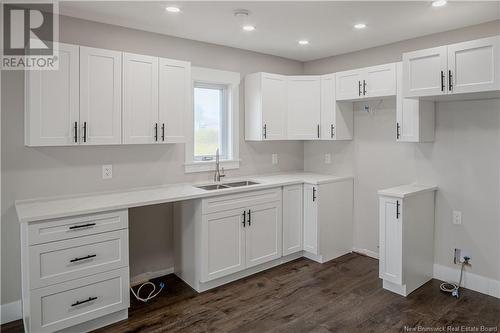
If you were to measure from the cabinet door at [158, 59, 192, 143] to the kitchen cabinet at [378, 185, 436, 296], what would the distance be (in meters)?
2.05

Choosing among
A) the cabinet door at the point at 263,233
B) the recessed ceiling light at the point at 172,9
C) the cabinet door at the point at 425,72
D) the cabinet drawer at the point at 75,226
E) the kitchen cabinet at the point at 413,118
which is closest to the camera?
the cabinet drawer at the point at 75,226

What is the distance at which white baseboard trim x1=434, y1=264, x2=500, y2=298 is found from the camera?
3.22 metres

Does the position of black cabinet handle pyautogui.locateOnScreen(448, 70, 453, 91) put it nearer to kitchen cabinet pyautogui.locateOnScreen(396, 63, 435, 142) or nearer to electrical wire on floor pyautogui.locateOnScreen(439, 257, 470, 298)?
kitchen cabinet pyautogui.locateOnScreen(396, 63, 435, 142)

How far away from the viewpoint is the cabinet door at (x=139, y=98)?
9.89ft

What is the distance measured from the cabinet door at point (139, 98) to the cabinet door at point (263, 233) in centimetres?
128

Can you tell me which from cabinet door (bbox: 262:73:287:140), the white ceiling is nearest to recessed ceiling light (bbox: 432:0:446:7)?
the white ceiling

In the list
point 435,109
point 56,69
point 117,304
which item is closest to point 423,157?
point 435,109

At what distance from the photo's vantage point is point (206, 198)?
3184 mm

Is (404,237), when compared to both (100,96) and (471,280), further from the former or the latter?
(100,96)

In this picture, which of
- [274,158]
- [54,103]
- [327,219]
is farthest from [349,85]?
[54,103]

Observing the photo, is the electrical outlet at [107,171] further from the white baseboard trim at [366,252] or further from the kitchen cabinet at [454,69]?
the white baseboard trim at [366,252]

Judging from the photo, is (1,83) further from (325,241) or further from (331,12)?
(325,241)

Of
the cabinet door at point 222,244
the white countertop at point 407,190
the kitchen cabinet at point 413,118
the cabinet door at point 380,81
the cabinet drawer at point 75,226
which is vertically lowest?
the cabinet door at point 222,244

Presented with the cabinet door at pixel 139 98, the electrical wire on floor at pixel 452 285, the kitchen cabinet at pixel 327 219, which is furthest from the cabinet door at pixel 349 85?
the cabinet door at pixel 139 98
